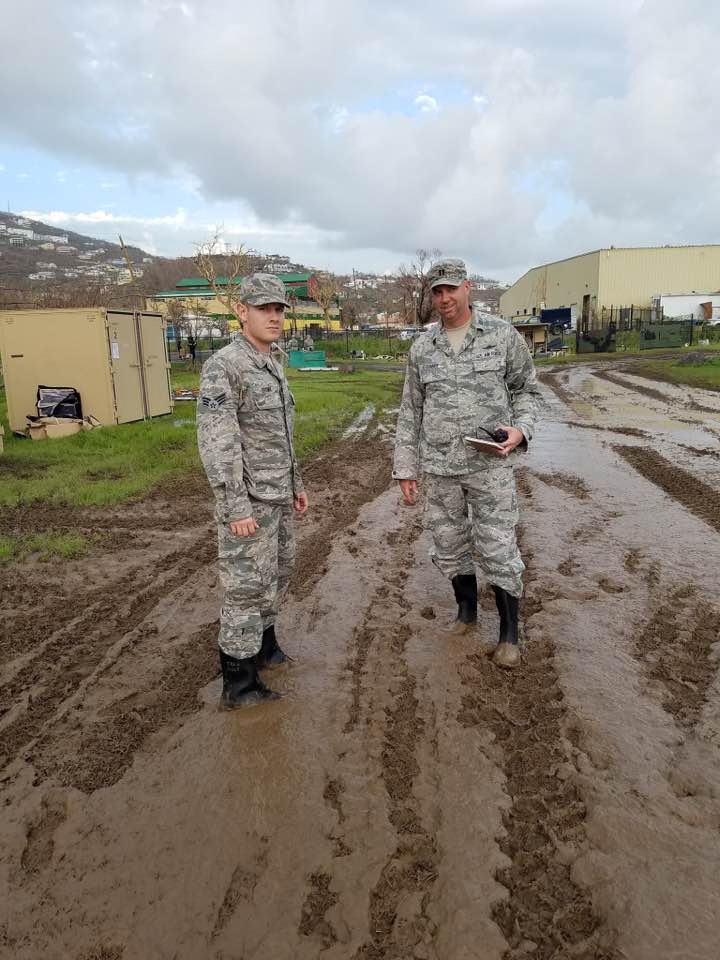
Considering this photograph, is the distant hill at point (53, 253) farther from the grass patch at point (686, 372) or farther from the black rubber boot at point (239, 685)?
the black rubber boot at point (239, 685)

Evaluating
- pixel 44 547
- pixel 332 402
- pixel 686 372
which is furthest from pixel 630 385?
pixel 44 547

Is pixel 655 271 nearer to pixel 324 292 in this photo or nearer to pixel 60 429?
pixel 324 292

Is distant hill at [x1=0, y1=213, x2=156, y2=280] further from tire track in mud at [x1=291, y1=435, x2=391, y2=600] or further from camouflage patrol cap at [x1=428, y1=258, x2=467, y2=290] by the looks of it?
camouflage patrol cap at [x1=428, y1=258, x2=467, y2=290]

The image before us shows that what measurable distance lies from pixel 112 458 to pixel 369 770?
775 cm

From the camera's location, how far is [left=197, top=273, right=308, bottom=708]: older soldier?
123 inches

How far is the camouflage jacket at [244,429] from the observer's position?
3119 millimetres

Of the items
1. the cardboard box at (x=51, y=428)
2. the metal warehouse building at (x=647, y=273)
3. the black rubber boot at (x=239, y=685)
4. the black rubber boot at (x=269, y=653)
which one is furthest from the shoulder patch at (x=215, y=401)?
the metal warehouse building at (x=647, y=273)

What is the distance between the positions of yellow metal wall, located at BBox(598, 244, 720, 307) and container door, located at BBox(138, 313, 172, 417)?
48.0 meters

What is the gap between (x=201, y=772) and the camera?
2.81 m

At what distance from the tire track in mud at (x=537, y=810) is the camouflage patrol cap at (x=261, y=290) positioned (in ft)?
7.18

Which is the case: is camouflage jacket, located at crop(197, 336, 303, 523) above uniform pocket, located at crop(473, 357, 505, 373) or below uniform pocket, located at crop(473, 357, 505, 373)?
below

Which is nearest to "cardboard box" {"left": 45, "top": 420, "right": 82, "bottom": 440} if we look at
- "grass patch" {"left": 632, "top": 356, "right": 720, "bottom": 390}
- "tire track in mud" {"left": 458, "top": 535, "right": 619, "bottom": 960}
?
"tire track in mud" {"left": 458, "top": 535, "right": 619, "bottom": 960}

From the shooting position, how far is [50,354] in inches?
456

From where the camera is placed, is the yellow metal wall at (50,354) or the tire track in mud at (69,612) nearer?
the tire track in mud at (69,612)
